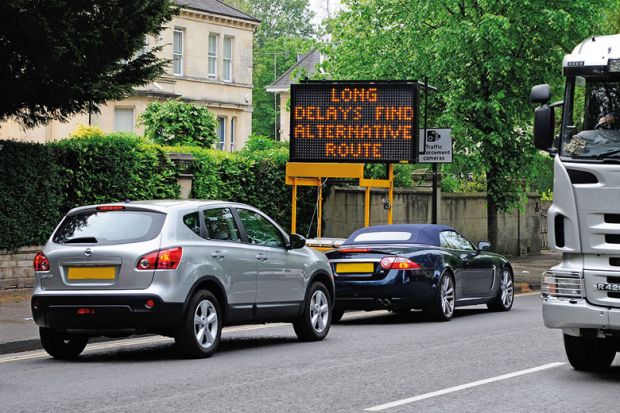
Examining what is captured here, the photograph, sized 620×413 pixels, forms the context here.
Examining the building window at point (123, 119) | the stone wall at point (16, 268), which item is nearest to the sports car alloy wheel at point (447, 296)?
the stone wall at point (16, 268)

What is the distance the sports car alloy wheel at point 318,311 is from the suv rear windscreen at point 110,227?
298cm

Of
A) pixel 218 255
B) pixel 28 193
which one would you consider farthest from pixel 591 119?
pixel 28 193

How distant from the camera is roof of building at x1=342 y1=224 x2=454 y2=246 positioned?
18.1 meters

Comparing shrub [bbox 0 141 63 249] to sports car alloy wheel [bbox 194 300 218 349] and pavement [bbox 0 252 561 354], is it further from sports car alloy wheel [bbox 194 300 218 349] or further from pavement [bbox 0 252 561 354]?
sports car alloy wheel [bbox 194 300 218 349]

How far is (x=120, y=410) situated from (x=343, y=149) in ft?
48.8

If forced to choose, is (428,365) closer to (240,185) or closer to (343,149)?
(343,149)

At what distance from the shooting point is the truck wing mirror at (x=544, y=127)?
1127 cm

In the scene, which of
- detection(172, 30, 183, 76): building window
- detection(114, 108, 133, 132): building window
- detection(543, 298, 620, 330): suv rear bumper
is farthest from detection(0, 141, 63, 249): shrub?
detection(172, 30, 183, 76): building window

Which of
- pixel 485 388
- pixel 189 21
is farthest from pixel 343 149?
pixel 189 21

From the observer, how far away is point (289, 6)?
10581 cm

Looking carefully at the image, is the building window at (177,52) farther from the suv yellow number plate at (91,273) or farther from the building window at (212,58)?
the suv yellow number plate at (91,273)

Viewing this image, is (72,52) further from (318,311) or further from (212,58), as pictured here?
(212,58)

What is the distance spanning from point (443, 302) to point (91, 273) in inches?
267

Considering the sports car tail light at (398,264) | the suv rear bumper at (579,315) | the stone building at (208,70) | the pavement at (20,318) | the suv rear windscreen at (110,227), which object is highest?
the stone building at (208,70)
